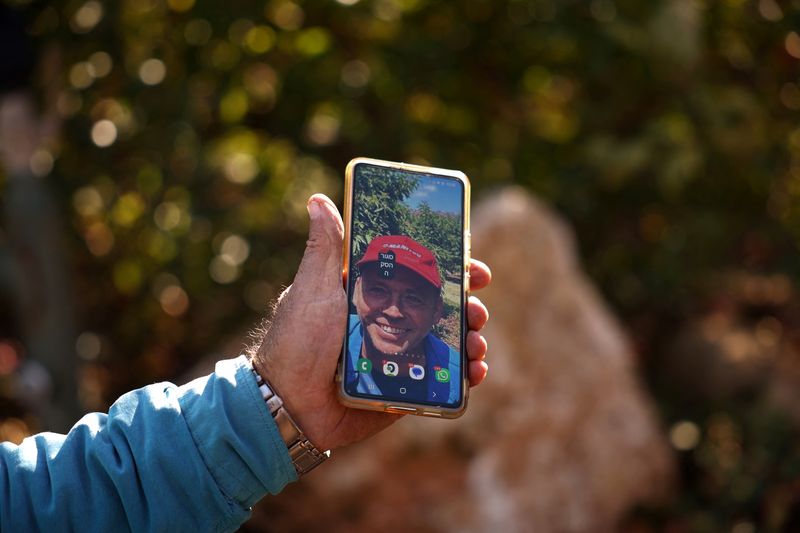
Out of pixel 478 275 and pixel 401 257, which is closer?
pixel 401 257

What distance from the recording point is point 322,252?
1.62m

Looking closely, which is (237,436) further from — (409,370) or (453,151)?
(453,151)

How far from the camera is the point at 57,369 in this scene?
3650 millimetres

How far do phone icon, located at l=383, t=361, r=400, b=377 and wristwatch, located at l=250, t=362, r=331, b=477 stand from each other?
182mm

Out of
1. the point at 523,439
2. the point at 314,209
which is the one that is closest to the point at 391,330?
the point at 314,209

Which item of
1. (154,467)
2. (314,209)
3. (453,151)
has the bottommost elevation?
(453,151)

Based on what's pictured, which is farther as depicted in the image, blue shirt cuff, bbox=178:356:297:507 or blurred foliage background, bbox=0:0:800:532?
blurred foliage background, bbox=0:0:800:532

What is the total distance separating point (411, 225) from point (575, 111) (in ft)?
9.71

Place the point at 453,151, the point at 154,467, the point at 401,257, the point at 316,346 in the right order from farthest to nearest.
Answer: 1. the point at 453,151
2. the point at 401,257
3. the point at 316,346
4. the point at 154,467

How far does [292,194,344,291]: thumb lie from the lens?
1.61 m

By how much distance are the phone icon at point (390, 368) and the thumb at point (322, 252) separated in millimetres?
157

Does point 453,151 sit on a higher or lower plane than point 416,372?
lower

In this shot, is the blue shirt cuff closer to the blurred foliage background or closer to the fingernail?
the fingernail

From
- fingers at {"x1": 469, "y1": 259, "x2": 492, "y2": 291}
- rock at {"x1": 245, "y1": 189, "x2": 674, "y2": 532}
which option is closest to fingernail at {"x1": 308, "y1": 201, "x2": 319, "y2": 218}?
fingers at {"x1": 469, "y1": 259, "x2": 492, "y2": 291}
